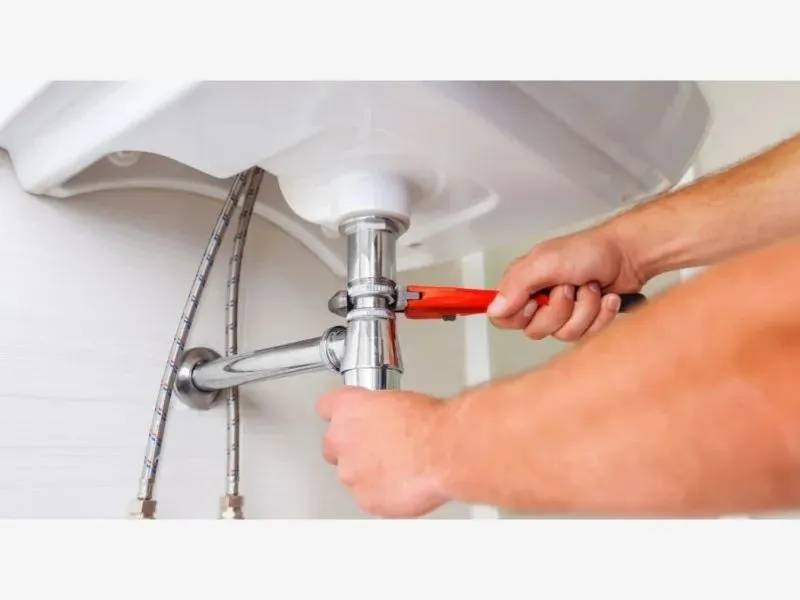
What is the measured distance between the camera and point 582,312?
22.5 inches

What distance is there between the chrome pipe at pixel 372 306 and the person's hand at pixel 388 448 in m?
0.05

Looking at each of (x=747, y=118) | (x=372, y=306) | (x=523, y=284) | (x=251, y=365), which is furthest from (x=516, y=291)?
(x=747, y=118)

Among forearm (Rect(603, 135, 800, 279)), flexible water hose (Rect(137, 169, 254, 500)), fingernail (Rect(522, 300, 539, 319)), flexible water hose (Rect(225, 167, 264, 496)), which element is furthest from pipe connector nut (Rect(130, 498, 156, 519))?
forearm (Rect(603, 135, 800, 279))

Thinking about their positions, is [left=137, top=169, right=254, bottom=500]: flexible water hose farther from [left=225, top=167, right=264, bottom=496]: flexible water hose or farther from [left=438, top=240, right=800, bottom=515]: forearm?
Result: [left=438, top=240, right=800, bottom=515]: forearm

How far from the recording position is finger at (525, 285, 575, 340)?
0.57 metres

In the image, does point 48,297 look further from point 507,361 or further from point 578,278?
point 507,361

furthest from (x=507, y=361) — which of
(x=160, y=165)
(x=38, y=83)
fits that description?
(x=38, y=83)

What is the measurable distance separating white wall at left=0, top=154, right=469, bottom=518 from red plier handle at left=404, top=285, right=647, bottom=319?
0.25 meters

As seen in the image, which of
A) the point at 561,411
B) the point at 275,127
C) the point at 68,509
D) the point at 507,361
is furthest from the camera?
the point at 507,361

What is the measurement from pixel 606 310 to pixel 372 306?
19 cm

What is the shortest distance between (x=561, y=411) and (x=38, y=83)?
426mm

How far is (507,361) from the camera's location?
38.8 inches

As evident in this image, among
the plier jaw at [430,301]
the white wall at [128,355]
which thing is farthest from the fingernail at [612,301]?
the white wall at [128,355]
